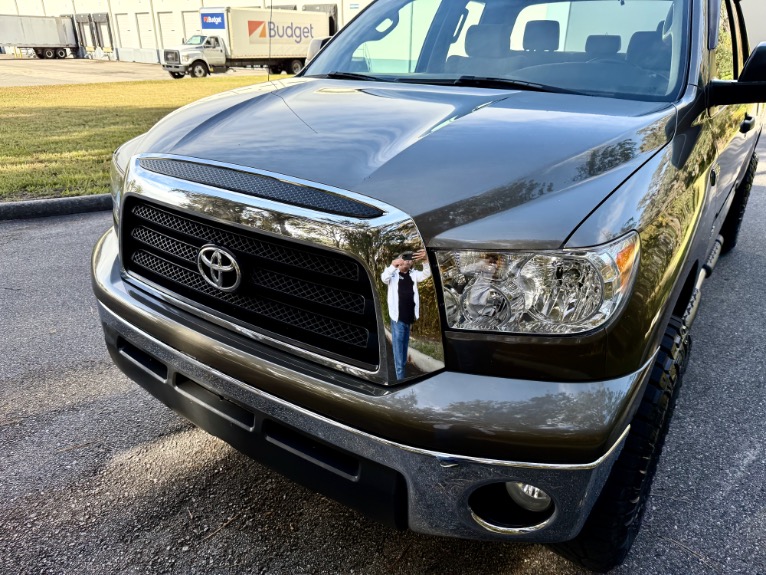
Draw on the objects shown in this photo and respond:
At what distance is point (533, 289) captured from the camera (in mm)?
1370

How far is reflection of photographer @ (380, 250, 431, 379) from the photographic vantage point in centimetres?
137

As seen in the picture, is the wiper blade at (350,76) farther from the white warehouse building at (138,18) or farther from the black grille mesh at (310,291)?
the white warehouse building at (138,18)

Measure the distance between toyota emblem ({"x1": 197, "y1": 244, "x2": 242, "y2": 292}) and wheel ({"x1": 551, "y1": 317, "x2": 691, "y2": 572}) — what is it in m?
1.14

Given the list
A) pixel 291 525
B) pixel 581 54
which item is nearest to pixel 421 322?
pixel 291 525

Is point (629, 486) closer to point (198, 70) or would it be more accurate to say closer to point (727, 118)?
point (727, 118)

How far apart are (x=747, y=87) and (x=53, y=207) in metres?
5.59

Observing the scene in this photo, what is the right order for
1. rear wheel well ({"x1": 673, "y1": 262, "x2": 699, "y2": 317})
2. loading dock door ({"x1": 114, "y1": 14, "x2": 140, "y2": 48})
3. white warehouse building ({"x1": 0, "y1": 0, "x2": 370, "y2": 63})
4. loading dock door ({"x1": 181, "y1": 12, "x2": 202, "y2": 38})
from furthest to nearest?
loading dock door ({"x1": 114, "y1": 14, "x2": 140, "y2": 48}) → loading dock door ({"x1": 181, "y1": 12, "x2": 202, "y2": 38}) → white warehouse building ({"x1": 0, "y1": 0, "x2": 370, "y2": 63}) → rear wheel well ({"x1": 673, "y1": 262, "x2": 699, "y2": 317})

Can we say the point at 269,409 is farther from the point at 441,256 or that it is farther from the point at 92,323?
the point at 92,323

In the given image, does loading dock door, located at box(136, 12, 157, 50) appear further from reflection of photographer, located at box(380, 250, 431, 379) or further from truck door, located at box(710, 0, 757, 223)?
reflection of photographer, located at box(380, 250, 431, 379)

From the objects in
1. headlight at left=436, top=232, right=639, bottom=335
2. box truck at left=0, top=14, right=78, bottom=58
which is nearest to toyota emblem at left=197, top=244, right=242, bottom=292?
headlight at left=436, top=232, right=639, bottom=335

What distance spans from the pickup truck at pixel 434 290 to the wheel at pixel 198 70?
31.8m

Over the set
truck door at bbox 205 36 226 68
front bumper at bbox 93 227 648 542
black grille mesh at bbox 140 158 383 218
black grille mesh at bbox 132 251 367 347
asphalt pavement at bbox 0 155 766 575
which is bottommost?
truck door at bbox 205 36 226 68

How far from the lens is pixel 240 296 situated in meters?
1.66

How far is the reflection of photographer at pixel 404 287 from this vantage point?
1.37 meters
